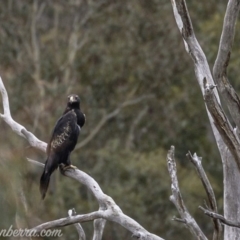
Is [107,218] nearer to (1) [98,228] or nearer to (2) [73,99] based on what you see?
(1) [98,228]

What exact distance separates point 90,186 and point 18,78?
1073 centimetres

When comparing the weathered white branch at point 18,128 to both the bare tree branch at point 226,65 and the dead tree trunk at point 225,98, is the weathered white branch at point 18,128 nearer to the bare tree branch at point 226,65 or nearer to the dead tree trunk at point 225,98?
the dead tree trunk at point 225,98

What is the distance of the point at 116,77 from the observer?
16125mm

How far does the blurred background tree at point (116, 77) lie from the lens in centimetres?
1569

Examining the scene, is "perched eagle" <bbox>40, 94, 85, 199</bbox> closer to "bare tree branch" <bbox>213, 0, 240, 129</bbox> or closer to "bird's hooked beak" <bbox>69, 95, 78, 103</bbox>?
"bird's hooked beak" <bbox>69, 95, 78, 103</bbox>

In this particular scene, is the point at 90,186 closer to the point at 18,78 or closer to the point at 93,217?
the point at 93,217

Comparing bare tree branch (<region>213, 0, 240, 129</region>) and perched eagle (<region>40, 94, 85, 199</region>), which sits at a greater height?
bare tree branch (<region>213, 0, 240, 129</region>)

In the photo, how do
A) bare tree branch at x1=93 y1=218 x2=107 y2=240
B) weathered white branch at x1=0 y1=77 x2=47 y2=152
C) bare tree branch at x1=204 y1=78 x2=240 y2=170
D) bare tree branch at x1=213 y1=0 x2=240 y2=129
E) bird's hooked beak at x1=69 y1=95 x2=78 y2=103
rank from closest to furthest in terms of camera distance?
bare tree branch at x1=204 y1=78 x2=240 y2=170 → bare tree branch at x1=213 y1=0 x2=240 y2=129 → bare tree branch at x1=93 y1=218 x2=107 y2=240 → weathered white branch at x1=0 y1=77 x2=47 y2=152 → bird's hooked beak at x1=69 y1=95 x2=78 y2=103

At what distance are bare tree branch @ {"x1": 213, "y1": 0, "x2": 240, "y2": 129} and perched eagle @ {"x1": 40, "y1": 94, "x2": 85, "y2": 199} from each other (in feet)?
6.59

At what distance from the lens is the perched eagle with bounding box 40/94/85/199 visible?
6886 mm

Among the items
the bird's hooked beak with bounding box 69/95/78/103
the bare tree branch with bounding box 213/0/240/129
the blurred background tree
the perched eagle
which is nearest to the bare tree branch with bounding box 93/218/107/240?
the perched eagle

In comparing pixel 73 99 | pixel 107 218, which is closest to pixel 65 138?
pixel 73 99

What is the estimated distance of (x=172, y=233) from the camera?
14.7 m

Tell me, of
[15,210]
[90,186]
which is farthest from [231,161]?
[15,210]
